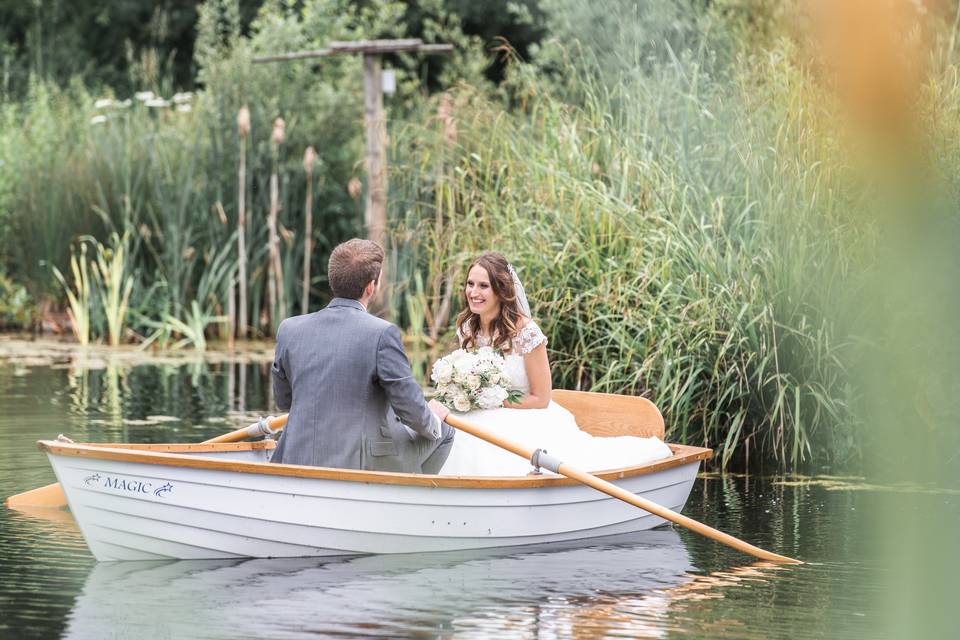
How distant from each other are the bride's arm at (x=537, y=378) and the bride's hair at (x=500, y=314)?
0.12 metres

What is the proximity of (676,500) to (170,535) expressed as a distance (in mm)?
2506

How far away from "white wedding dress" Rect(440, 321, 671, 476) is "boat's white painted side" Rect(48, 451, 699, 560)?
0.38 metres

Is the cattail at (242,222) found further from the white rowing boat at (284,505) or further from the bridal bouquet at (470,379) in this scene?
the white rowing boat at (284,505)

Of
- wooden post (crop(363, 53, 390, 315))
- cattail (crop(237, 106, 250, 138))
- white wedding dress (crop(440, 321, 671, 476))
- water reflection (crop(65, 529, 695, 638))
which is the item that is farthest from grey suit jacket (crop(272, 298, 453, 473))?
cattail (crop(237, 106, 250, 138))

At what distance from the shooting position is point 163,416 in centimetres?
902

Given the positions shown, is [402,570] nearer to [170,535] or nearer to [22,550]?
[170,535]

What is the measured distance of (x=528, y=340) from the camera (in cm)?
622

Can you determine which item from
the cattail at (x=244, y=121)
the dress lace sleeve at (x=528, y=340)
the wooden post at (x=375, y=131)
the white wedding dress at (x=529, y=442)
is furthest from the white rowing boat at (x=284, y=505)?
the cattail at (x=244, y=121)

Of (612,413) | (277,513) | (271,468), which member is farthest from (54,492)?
(612,413)

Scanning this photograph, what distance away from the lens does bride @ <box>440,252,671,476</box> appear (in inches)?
233

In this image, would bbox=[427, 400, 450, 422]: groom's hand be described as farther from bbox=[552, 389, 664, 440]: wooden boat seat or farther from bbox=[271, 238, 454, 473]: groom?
bbox=[552, 389, 664, 440]: wooden boat seat

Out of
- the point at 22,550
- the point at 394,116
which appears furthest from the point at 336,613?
the point at 394,116

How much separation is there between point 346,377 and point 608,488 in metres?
1.19

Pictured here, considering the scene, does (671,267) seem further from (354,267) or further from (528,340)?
(354,267)
